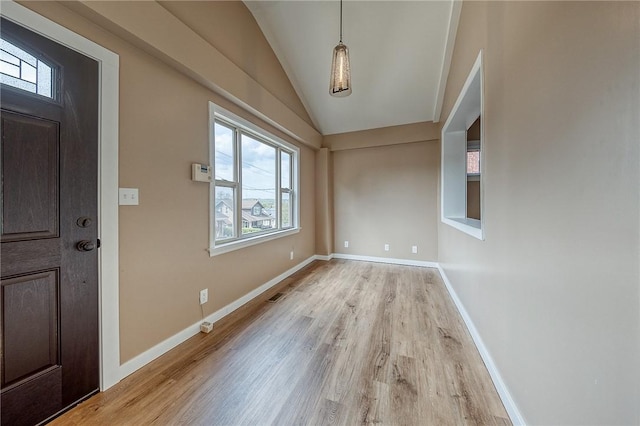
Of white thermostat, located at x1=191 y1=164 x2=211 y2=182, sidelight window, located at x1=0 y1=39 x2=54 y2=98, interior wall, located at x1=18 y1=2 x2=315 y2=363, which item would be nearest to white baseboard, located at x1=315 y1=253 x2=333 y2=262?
interior wall, located at x1=18 y1=2 x2=315 y2=363

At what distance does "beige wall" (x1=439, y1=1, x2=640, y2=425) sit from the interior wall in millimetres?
2332

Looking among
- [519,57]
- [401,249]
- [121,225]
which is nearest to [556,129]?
[519,57]

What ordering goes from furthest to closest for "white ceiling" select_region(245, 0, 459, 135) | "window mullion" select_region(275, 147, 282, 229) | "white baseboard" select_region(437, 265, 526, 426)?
"window mullion" select_region(275, 147, 282, 229) < "white ceiling" select_region(245, 0, 459, 135) < "white baseboard" select_region(437, 265, 526, 426)

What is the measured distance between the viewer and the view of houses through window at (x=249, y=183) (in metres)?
2.55

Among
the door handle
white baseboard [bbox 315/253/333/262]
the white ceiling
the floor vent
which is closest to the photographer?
the door handle

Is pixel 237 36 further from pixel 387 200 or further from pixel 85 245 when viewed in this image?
pixel 387 200

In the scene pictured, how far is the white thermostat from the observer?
2061mm

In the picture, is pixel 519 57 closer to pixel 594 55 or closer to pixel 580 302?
pixel 594 55

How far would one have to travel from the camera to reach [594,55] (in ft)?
2.44

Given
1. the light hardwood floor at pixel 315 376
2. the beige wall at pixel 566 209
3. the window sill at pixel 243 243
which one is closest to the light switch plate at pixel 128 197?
the window sill at pixel 243 243

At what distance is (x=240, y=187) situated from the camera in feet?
9.25

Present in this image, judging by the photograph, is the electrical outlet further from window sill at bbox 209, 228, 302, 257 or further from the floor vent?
the floor vent

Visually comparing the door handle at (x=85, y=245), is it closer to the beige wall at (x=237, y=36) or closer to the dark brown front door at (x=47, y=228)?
the dark brown front door at (x=47, y=228)

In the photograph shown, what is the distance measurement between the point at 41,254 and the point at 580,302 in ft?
7.88
